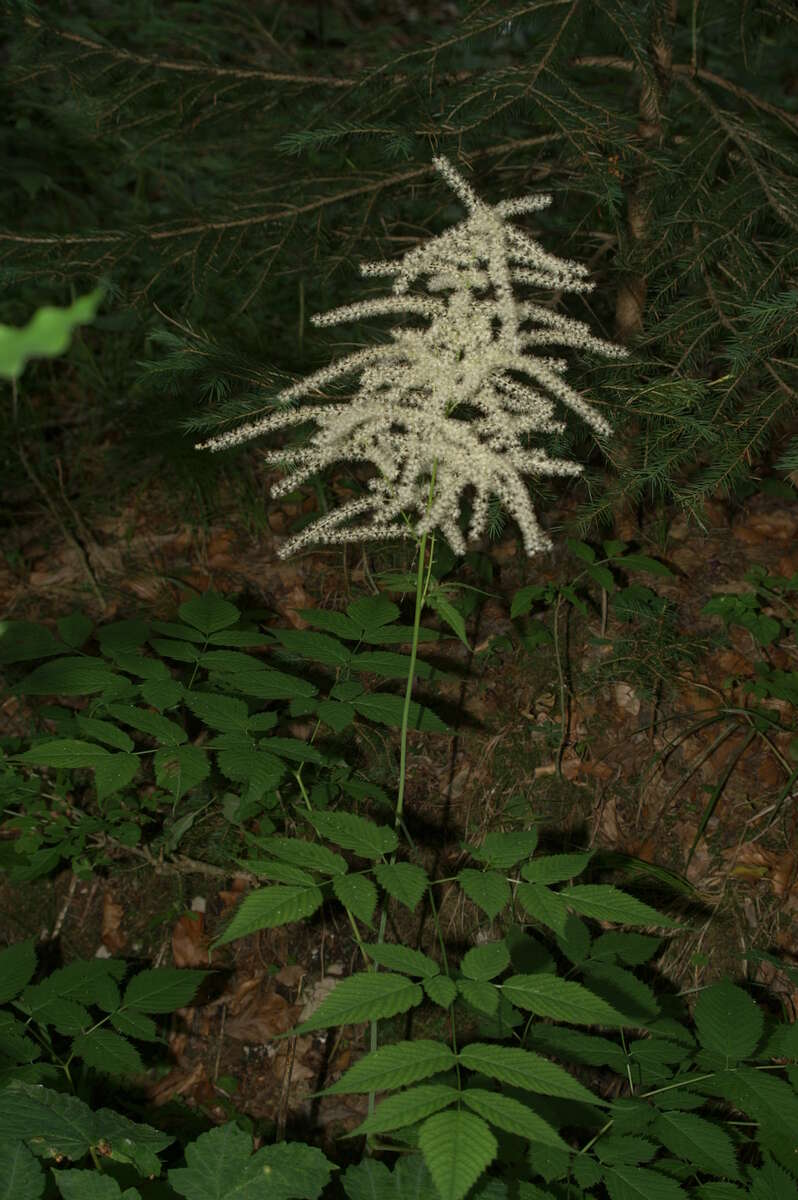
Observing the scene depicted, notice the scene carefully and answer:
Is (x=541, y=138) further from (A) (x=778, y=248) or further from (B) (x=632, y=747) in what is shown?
(B) (x=632, y=747)

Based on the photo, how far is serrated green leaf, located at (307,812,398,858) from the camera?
6.74 ft

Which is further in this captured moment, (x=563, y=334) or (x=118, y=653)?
(x=118, y=653)

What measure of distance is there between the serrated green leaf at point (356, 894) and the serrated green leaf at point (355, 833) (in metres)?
0.08

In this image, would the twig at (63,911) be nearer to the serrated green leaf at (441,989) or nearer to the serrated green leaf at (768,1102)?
the serrated green leaf at (441,989)

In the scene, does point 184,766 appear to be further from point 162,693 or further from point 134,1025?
point 134,1025

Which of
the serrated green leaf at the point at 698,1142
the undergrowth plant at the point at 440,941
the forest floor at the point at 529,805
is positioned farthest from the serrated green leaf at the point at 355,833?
the forest floor at the point at 529,805

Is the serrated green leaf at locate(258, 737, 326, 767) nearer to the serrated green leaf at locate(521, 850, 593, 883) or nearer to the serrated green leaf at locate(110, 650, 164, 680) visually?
the serrated green leaf at locate(110, 650, 164, 680)

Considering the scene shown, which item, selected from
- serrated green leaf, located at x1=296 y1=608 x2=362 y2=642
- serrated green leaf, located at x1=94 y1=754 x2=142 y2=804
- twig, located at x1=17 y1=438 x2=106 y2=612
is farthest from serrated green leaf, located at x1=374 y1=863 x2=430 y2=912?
twig, located at x1=17 y1=438 x2=106 y2=612

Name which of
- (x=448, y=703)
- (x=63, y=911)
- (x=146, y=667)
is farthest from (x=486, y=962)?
(x=63, y=911)

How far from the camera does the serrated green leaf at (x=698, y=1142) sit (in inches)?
82.5

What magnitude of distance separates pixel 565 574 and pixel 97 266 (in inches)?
90.8

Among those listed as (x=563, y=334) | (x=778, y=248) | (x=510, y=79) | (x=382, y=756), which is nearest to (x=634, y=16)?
(x=510, y=79)

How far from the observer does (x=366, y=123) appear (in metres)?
3.12

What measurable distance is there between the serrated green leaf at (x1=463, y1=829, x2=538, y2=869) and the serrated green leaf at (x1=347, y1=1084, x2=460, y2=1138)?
1.67ft
